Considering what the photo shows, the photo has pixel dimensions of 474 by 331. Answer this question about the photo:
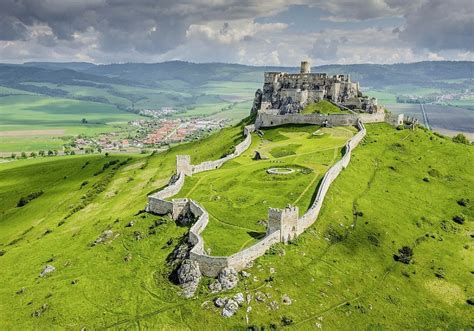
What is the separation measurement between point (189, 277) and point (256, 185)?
38.4 metres

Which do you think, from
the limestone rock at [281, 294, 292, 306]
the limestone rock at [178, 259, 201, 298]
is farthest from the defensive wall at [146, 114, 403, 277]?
the limestone rock at [281, 294, 292, 306]

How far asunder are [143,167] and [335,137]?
89304 millimetres

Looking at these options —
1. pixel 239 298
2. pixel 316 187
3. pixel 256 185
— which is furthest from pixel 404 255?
pixel 239 298

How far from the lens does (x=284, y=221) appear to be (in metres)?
76.4

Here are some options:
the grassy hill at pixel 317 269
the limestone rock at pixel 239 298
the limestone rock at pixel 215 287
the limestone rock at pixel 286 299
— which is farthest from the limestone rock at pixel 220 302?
the limestone rock at pixel 286 299

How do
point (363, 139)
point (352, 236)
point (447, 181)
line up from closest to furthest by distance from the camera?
point (352, 236) < point (447, 181) < point (363, 139)

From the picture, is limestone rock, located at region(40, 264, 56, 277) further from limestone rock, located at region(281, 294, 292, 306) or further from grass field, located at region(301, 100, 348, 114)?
grass field, located at region(301, 100, 348, 114)

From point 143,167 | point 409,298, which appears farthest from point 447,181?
point 143,167

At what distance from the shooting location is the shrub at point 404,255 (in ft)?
285

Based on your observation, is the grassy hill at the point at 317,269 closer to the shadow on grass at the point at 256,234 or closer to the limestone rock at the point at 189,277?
the limestone rock at the point at 189,277

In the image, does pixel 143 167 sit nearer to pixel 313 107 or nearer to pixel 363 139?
pixel 313 107

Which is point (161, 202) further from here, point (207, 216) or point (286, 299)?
point (286, 299)

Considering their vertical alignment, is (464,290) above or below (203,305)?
below

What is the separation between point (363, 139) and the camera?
5605 inches
